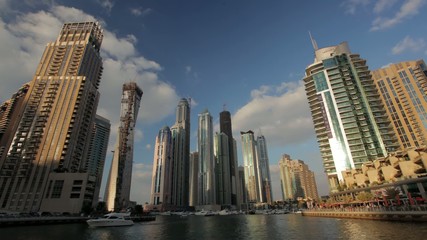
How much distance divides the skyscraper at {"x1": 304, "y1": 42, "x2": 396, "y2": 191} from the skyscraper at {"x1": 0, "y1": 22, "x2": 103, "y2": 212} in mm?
134073

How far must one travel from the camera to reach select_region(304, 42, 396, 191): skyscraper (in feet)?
393

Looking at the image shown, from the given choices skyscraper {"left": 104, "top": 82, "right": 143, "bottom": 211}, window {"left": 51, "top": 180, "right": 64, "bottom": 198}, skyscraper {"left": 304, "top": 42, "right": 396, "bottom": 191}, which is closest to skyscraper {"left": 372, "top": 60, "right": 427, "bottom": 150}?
skyscraper {"left": 304, "top": 42, "right": 396, "bottom": 191}

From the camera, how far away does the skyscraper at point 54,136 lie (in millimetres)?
120250

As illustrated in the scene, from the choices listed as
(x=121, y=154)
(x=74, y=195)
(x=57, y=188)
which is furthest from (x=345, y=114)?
(x=57, y=188)

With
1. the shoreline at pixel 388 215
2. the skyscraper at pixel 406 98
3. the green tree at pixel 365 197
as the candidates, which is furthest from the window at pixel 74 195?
the skyscraper at pixel 406 98

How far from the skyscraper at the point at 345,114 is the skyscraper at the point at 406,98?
158 feet

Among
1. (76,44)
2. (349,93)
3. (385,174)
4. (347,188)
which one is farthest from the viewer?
(76,44)

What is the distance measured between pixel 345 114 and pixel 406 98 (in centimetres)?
7543

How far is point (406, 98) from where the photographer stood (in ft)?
541

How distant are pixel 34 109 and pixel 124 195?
3588 inches

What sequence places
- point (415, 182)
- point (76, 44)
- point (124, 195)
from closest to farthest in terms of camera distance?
point (415, 182) → point (76, 44) → point (124, 195)

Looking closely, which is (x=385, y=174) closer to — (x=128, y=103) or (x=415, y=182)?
(x=415, y=182)

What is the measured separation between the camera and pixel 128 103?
577 feet

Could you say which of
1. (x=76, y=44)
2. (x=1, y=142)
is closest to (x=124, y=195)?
(x=1, y=142)
